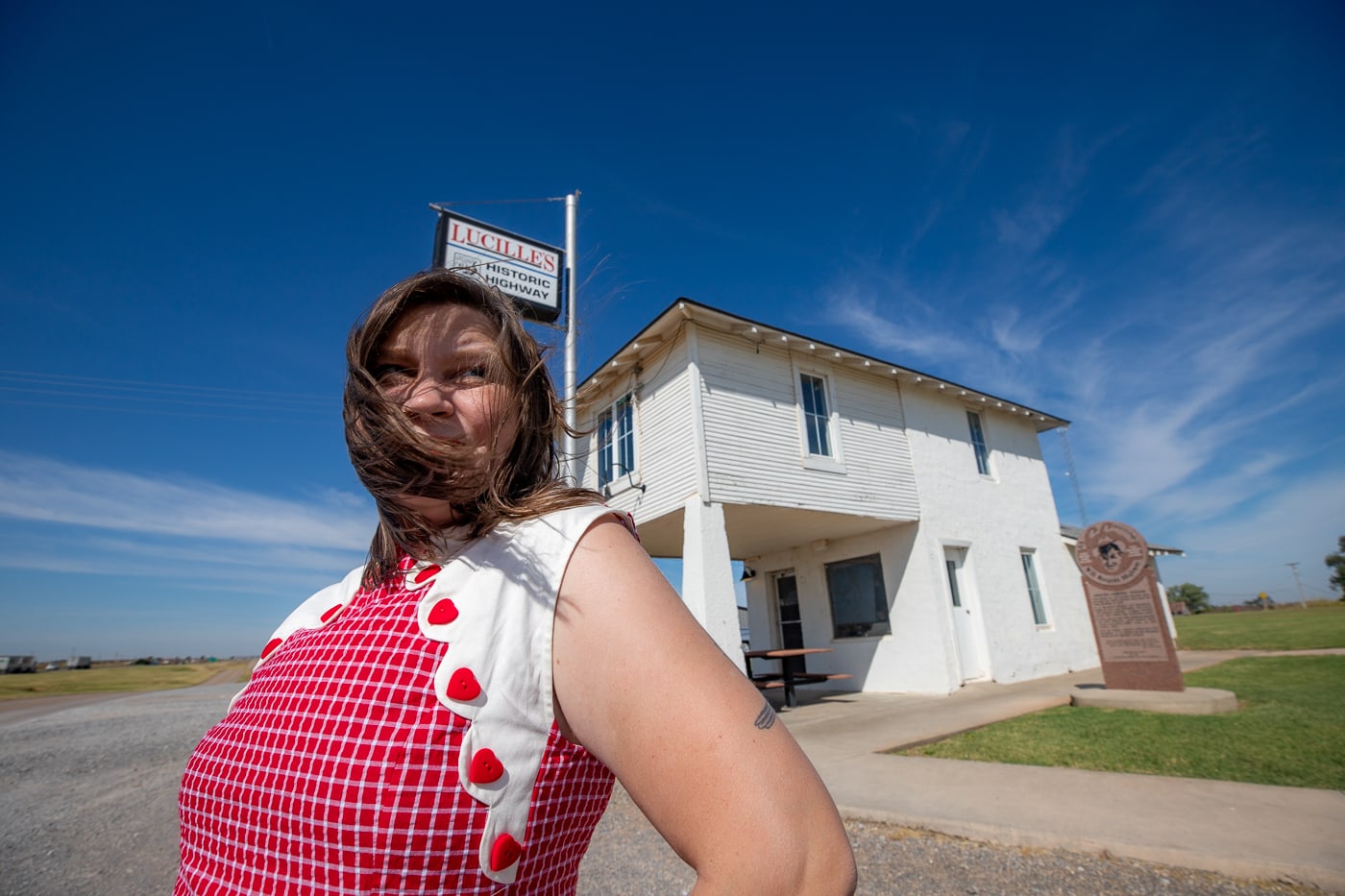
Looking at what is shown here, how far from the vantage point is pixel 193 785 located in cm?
82

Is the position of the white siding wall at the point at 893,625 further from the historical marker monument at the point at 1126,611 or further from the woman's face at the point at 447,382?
the woman's face at the point at 447,382

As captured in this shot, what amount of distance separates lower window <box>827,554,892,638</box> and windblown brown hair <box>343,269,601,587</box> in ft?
36.7

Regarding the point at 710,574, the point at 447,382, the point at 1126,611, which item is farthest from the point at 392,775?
the point at 1126,611

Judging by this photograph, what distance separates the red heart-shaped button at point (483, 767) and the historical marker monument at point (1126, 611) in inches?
390

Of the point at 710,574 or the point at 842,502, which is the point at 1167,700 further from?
the point at 710,574

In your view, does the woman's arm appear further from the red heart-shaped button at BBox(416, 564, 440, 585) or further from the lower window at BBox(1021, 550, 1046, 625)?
the lower window at BBox(1021, 550, 1046, 625)

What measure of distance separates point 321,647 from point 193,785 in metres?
0.26

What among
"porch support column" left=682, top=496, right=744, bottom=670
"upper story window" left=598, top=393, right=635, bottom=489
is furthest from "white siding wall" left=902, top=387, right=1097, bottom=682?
"upper story window" left=598, top=393, right=635, bottom=489

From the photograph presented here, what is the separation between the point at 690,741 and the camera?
588mm

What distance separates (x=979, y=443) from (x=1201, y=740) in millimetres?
8473

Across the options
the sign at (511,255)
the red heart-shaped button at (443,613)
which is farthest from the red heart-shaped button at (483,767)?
the sign at (511,255)

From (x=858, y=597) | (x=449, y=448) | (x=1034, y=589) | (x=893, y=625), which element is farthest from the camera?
(x=1034, y=589)

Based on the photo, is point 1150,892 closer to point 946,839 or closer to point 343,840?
point 946,839

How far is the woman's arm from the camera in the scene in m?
0.56
